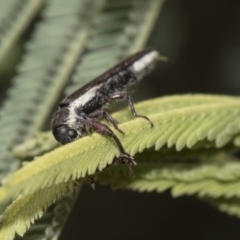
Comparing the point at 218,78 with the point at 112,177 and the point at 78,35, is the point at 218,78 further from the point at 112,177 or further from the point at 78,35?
the point at 112,177

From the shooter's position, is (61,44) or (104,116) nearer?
(104,116)

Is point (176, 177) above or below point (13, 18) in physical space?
below

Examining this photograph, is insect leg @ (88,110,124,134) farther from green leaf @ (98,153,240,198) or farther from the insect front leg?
green leaf @ (98,153,240,198)

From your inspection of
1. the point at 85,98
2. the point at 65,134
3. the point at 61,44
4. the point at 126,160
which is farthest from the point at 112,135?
the point at 61,44

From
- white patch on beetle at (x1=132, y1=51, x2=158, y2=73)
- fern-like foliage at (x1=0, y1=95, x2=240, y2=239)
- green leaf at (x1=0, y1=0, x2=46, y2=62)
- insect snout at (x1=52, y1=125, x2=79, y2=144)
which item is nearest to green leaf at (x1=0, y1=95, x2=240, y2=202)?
fern-like foliage at (x1=0, y1=95, x2=240, y2=239)

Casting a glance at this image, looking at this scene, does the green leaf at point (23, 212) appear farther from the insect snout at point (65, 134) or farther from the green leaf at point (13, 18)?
the green leaf at point (13, 18)

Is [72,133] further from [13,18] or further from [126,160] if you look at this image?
[13,18]

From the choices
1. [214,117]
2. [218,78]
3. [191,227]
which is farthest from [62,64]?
[191,227]

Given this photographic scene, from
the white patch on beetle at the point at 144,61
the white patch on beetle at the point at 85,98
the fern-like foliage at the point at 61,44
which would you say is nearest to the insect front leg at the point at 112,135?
the white patch on beetle at the point at 85,98
